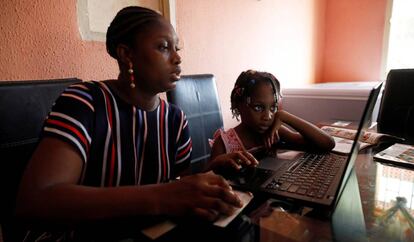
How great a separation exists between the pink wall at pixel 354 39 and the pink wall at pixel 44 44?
2988 millimetres

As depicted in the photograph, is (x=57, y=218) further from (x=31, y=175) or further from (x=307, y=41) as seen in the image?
(x=307, y=41)

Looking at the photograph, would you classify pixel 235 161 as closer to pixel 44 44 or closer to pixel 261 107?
pixel 261 107

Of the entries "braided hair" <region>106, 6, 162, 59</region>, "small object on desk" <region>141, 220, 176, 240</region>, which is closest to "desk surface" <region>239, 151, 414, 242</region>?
"small object on desk" <region>141, 220, 176, 240</region>

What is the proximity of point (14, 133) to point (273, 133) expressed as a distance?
31.5 inches

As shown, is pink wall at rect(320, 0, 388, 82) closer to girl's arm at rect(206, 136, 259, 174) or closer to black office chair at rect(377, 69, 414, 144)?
black office chair at rect(377, 69, 414, 144)

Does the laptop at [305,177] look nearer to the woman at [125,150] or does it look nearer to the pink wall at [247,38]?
the woman at [125,150]

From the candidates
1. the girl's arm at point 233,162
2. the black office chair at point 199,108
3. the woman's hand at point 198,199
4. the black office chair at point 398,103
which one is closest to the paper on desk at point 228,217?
the woman's hand at point 198,199

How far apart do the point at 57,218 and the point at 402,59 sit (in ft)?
11.5

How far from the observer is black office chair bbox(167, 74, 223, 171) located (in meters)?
1.24

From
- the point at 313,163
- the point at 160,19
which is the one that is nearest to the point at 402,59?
the point at 313,163

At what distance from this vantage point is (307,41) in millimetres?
3146

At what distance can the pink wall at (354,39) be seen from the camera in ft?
10.1

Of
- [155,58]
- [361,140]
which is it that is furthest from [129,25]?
[361,140]

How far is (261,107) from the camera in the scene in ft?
3.44
